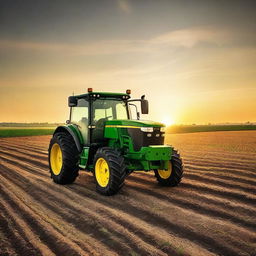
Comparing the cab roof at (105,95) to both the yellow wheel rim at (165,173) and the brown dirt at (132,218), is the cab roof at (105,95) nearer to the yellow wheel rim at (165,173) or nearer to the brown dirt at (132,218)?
the yellow wheel rim at (165,173)

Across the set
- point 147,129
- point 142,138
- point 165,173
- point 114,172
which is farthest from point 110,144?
point 165,173

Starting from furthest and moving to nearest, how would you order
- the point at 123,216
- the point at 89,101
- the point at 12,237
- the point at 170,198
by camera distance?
1. the point at 89,101
2. the point at 170,198
3. the point at 123,216
4. the point at 12,237

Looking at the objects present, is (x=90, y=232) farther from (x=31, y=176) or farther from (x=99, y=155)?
(x=31, y=176)

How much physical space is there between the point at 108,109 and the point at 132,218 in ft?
10.2

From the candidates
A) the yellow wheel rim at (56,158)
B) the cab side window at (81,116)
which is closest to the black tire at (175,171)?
the cab side window at (81,116)

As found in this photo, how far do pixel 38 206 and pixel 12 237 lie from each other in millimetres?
1354

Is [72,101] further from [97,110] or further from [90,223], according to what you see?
[90,223]

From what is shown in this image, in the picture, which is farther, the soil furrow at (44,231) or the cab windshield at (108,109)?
the cab windshield at (108,109)

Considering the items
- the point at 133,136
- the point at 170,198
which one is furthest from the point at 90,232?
the point at 133,136

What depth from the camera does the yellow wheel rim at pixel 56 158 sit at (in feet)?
25.1

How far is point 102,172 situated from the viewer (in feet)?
20.3

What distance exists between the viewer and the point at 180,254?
3.35 meters

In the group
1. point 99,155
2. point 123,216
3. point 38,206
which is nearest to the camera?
point 123,216

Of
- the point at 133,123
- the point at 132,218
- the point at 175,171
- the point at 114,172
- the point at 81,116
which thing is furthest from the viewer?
the point at 81,116
